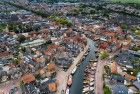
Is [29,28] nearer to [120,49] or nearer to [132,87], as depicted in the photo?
[120,49]

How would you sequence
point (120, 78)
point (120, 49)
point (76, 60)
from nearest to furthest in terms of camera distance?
1. point (120, 78)
2. point (76, 60)
3. point (120, 49)

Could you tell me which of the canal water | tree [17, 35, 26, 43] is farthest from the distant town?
tree [17, 35, 26, 43]

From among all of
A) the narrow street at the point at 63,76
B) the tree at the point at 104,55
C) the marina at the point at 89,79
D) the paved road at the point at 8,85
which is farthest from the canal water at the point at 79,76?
the paved road at the point at 8,85

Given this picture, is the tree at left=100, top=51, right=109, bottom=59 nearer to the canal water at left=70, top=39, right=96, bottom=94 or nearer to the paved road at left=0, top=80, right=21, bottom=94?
the canal water at left=70, top=39, right=96, bottom=94

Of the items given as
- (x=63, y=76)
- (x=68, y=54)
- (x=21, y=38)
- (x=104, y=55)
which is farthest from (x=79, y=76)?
(x=21, y=38)

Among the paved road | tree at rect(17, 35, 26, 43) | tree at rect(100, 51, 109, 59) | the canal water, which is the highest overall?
tree at rect(17, 35, 26, 43)

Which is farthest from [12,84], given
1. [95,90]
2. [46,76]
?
[95,90]

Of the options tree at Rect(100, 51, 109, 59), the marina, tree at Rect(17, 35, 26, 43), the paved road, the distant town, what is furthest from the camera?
tree at Rect(17, 35, 26, 43)

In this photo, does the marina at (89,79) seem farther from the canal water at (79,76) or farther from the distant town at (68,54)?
the canal water at (79,76)

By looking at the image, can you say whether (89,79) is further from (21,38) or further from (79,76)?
(21,38)
